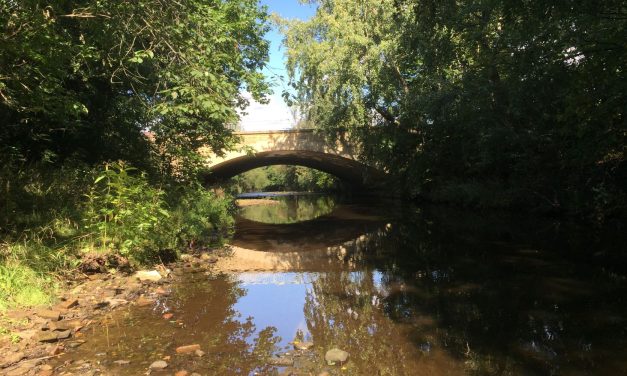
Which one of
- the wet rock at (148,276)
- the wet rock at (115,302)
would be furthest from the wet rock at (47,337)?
the wet rock at (148,276)

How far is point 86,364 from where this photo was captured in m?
3.92

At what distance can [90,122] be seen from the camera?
32.3 ft

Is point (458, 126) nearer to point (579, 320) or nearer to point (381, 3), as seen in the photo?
point (381, 3)

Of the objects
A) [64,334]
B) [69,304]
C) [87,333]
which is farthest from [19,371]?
[69,304]

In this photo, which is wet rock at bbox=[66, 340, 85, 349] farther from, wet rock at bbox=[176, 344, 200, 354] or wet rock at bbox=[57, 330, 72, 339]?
wet rock at bbox=[176, 344, 200, 354]

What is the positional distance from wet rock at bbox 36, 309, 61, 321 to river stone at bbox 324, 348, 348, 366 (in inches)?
122

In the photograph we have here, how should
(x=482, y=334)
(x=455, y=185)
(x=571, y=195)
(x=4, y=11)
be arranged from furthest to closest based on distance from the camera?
(x=455, y=185)
(x=571, y=195)
(x=4, y=11)
(x=482, y=334)

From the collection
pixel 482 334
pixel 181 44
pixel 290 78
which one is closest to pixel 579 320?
pixel 482 334

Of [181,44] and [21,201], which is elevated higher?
[181,44]

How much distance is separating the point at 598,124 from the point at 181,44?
994cm

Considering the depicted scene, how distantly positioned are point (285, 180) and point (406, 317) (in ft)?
195

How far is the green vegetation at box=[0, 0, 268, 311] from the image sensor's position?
5371mm

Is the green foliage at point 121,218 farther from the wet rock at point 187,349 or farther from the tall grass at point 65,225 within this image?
the wet rock at point 187,349

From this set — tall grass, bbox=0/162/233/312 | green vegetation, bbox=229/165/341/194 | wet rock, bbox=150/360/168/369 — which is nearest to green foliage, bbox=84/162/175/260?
tall grass, bbox=0/162/233/312
